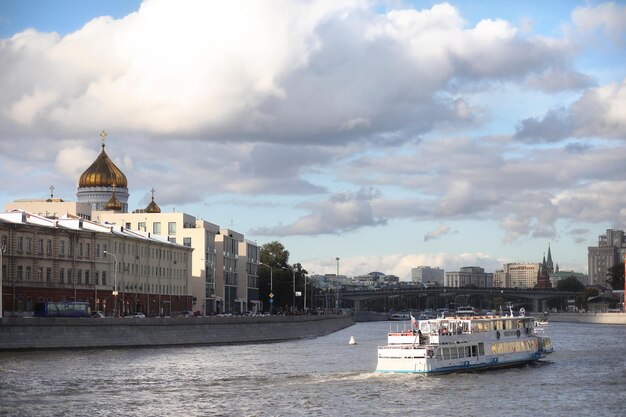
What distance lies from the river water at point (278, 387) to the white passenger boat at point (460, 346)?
119 cm

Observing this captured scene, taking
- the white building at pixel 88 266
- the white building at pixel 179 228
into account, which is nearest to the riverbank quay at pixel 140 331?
the white building at pixel 88 266

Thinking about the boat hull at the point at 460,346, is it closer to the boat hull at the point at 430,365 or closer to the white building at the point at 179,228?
the boat hull at the point at 430,365

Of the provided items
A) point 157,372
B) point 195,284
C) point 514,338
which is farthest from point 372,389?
point 195,284

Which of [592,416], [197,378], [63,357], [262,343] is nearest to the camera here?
[592,416]

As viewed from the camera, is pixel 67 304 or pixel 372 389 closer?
pixel 372 389

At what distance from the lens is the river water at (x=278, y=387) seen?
62781 mm

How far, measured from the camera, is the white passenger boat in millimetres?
81250

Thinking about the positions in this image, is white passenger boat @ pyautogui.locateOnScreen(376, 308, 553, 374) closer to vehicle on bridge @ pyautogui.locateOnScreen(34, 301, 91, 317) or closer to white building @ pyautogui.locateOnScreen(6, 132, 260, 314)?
vehicle on bridge @ pyautogui.locateOnScreen(34, 301, 91, 317)

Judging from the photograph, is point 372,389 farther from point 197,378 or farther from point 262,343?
point 262,343

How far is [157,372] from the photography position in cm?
8281

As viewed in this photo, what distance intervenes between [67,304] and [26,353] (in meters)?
23.0

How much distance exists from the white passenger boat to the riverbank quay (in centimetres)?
3198

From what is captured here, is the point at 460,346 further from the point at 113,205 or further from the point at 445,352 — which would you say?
the point at 113,205

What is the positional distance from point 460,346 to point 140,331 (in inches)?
1553
